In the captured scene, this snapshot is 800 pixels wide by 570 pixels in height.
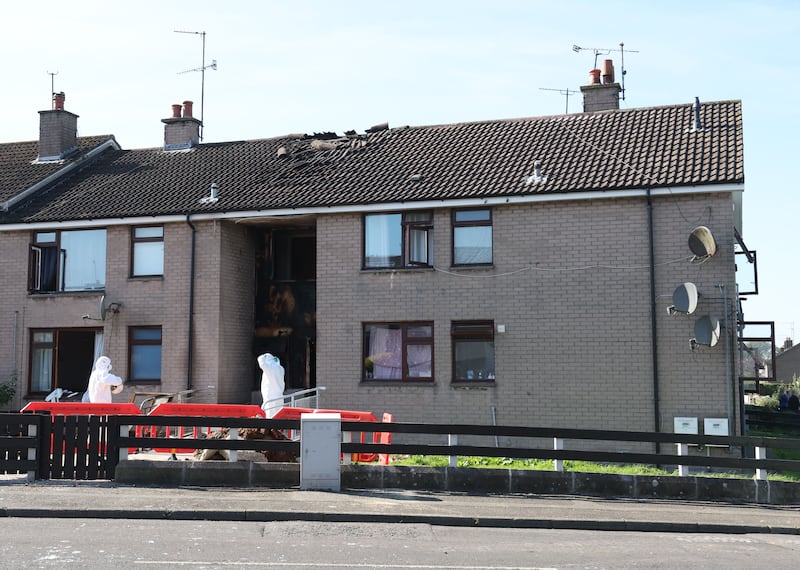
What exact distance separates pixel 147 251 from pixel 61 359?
3.37 meters

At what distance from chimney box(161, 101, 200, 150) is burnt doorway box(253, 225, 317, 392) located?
4.75m

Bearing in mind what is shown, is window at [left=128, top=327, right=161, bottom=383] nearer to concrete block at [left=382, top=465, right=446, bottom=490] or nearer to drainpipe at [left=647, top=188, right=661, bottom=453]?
concrete block at [left=382, top=465, right=446, bottom=490]

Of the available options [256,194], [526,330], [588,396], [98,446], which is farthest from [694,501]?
[256,194]

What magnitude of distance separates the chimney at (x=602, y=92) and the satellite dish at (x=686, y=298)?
665 centimetres

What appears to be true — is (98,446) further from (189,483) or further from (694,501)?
(694,501)

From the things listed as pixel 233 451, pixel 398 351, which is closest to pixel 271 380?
pixel 398 351

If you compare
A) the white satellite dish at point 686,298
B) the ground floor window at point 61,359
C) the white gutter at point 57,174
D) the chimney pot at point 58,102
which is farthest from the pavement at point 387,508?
the chimney pot at point 58,102

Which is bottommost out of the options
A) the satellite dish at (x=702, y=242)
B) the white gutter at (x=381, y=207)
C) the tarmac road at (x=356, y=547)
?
the tarmac road at (x=356, y=547)

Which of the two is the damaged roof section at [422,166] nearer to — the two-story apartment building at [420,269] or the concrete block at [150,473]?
the two-story apartment building at [420,269]

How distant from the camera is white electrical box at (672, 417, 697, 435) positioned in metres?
16.5

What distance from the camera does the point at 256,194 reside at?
66.4 feet

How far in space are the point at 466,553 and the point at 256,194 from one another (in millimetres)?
13053

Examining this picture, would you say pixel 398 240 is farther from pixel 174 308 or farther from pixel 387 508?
pixel 387 508

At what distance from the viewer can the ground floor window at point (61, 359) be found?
20.9 metres
